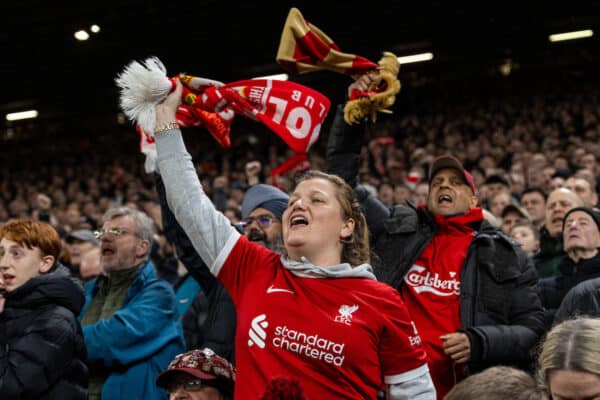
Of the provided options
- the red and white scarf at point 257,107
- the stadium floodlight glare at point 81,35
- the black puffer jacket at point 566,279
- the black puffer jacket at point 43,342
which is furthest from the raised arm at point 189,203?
the stadium floodlight glare at point 81,35

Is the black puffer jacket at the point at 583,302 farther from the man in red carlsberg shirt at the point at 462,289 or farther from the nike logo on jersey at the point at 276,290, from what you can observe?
the nike logo on jersey at the point at 276,290

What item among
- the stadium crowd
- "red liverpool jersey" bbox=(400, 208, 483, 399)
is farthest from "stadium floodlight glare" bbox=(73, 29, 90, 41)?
"red liverpool jersey" bbox=(400, 208, 483, 399)

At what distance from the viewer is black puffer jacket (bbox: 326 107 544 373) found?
2695mm

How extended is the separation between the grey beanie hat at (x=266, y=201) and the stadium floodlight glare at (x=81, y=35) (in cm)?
920

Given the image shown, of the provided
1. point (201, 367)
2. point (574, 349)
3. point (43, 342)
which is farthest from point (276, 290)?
point (43, 342)

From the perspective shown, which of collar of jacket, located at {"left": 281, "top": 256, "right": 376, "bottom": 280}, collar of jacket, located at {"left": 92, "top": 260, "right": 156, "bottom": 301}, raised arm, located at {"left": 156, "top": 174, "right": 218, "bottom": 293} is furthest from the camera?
collar of jacket, located at {"left": 92, "top": 260, "right": 156, "bottom": 301}

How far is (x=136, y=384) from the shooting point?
3104 millimetres

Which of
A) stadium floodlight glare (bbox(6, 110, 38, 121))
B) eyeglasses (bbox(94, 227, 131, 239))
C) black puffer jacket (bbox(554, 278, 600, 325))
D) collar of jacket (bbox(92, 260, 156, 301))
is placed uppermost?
stadium floodlight glare (bbox(6, 110, 38, 121))

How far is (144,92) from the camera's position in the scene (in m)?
2.24

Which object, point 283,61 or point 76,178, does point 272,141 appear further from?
point 283,61

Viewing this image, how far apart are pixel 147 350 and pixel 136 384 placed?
0.14m

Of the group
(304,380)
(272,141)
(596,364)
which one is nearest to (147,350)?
(304,380)

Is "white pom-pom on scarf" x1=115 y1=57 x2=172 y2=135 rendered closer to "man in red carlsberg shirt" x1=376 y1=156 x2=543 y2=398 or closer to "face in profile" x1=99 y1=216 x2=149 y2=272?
"man in red carlsberg shirt" x1=376 y1=156 x2=543 y2=398

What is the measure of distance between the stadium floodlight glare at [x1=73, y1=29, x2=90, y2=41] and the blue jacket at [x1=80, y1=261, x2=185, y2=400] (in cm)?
955
